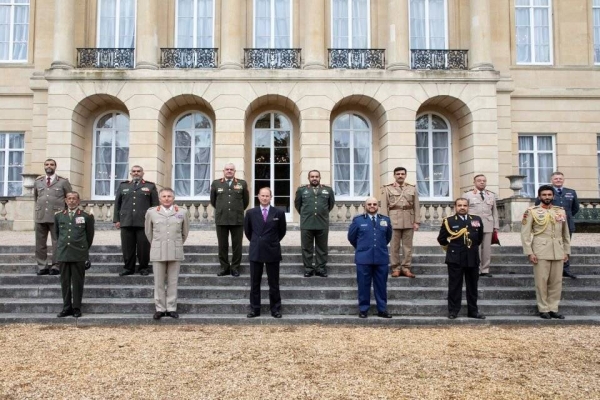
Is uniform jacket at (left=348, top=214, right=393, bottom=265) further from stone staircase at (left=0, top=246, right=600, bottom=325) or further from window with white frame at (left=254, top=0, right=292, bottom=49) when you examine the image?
window with white frame at (left=254, top=0, right=292, bottom=49)

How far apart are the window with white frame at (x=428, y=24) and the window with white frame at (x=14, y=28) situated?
1453cm

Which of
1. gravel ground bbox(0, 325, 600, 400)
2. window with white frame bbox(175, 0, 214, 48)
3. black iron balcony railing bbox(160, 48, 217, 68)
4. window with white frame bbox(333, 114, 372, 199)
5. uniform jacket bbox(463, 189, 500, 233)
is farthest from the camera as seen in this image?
window with white frame bbox(175, 0, 214, 48)

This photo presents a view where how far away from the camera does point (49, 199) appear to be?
8.66 m

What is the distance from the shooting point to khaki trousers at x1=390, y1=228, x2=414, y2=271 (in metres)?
8.63

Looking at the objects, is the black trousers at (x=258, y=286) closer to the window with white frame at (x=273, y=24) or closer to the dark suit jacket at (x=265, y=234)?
the dark suit jacket at (x=265, y=234)

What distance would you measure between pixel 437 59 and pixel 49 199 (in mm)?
13880

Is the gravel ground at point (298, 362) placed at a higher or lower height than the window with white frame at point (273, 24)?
lower

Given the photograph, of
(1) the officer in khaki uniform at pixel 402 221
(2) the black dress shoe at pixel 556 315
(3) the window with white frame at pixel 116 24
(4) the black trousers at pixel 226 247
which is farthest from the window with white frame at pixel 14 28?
(2) the black dress shoe at pixel 556 315

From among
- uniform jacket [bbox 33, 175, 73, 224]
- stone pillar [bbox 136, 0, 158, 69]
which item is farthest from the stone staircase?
stone pillar [bbox 136, 0, 158, 69]

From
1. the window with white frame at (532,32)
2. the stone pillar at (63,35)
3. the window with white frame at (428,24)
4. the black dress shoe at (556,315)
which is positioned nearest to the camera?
the black dress shoe at (556,315)

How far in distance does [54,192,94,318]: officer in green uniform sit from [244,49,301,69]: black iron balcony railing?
11155 millimetres

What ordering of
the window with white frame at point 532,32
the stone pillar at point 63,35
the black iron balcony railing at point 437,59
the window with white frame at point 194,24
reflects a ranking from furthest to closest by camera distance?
1. the window with white frame at point 532,32
2. the window with white frame at point 194,24
3. the black iron balcony railing at point 437,59
4. the stone pillar at point 63,35

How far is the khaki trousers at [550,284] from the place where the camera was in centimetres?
739

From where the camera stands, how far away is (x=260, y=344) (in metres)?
5.93
